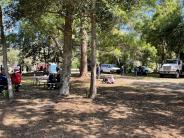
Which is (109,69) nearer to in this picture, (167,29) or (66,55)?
(167,29)

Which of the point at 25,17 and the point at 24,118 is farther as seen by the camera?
the point at 25,17

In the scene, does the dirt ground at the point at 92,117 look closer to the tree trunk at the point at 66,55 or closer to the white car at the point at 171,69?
the tree trunk at the point at 66,55

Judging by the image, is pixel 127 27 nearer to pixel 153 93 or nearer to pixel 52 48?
pixel 153 93

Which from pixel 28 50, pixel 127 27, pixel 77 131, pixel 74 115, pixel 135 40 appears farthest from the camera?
pixel 28 50

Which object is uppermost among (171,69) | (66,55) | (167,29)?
(167,29)

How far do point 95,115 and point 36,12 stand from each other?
20.1ft

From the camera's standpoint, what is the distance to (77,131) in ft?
44.7

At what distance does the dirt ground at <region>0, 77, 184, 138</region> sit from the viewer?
44.4 ft

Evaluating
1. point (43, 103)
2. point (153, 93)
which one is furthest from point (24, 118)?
point (153, 93)

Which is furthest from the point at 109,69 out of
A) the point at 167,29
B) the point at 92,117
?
the point at 92,117

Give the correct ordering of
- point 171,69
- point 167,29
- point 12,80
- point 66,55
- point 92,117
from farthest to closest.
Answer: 1. point 167,29
2. point 171,69
3. point 12,80
4. point 66,55
5. point 92,117

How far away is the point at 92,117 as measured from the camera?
15477 millimetres

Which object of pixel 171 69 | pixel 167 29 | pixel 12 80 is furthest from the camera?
pixel 167 29

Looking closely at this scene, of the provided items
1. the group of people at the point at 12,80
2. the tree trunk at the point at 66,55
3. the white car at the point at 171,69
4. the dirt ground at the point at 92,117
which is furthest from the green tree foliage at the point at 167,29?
the dirt ground at the point at 92,117
